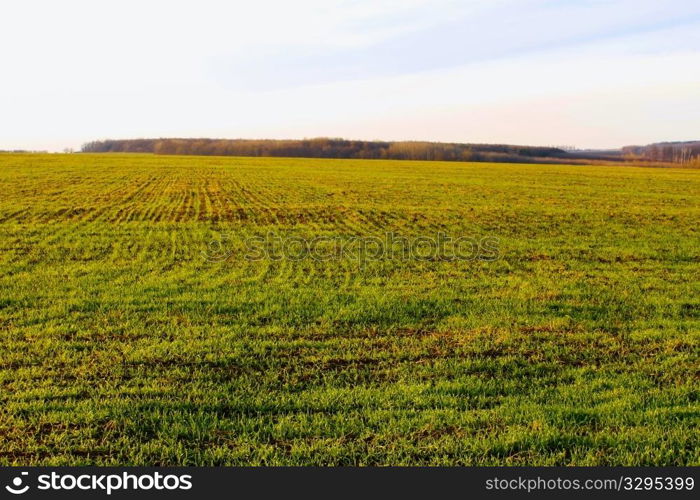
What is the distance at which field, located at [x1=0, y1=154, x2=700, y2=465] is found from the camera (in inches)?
220

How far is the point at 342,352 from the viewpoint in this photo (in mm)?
8328

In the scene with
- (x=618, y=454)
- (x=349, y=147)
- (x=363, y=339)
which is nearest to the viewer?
(x=618, y=454)

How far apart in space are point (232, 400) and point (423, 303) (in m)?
5.38

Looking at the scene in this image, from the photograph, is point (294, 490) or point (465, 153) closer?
point (294, 490)

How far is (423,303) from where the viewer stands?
11273 mm

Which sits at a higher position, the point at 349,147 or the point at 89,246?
the point at 349,147

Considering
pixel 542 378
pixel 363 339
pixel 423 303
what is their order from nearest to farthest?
1. pixel 542 378
2. pixel 363 339
3. pixel 423 303

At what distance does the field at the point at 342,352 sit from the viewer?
5.60 m

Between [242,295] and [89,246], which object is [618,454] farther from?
[89,246]

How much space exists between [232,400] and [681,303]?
8.91m

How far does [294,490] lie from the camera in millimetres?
4789

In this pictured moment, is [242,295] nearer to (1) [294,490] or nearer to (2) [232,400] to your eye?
(2) [232,400]

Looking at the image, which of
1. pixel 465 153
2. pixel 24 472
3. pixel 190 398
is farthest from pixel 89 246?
pixel 465 153

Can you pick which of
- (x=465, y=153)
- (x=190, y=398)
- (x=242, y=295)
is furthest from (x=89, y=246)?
(x=465, y=153)
